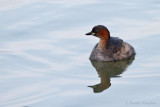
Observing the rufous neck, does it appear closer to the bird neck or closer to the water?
the bird neck

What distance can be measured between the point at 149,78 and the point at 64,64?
2126mm

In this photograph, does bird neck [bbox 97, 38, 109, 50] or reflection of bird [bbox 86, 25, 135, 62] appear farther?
bird neck [bbox 97, 38, 109, 50]

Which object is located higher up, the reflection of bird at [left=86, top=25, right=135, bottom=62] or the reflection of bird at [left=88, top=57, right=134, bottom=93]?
the reflection of bird at [left=86, top=25, right=135, bottom=62]

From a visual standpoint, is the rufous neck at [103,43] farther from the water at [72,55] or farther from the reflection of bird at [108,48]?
the water at [72,55]

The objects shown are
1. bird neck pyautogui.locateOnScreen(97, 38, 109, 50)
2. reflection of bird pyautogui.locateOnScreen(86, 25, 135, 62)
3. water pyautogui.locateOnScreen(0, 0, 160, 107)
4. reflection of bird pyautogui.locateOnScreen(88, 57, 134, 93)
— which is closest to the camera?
water pyautogui.locateOnScreen(0, 0, 160, 107)

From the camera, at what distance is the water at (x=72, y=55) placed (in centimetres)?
941

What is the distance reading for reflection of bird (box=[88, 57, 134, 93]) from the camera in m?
10.1

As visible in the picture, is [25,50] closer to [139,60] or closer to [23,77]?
[23,77]

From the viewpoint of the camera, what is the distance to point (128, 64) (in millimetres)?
11602

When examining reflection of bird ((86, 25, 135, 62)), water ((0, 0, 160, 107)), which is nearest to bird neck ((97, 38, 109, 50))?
reflection of bird ((86, 25, 135, 62))

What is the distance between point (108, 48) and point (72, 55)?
0.95 metres

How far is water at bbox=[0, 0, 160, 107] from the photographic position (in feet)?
30.9

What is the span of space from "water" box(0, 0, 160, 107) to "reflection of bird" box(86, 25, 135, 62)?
23 centimetres

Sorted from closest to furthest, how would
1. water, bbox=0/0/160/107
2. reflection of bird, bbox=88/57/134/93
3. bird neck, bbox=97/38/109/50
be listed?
water, bbox=0/0/160/107
reflection of bird, bbox=88/57/134/93
bird neck, bbox=97/38/109/50
